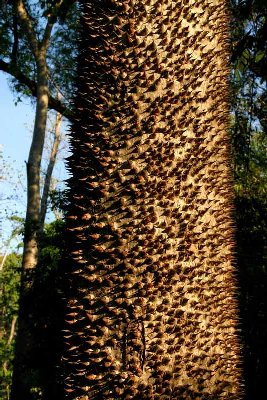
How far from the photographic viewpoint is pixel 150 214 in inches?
61.2

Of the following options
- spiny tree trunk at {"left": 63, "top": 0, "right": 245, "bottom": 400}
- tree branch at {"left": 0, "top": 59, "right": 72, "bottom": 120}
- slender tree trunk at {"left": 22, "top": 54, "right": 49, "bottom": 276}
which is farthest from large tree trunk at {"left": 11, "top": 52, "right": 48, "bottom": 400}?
spiny tree trunk at {"left": 63, "top": 0, "right": 245, "bottom": 400}

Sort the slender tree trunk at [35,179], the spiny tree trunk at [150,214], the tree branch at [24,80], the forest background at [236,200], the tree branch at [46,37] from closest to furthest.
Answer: the spiny tree trunk at [150,214] < the forest background at [236,200] < the slender tree trunk at [35,179] < the tree branch at [46,37] < the tree branch at [24,80]

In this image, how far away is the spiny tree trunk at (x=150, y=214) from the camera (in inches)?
58.1

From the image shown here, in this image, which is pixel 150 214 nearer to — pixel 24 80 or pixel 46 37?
pixel 46 37

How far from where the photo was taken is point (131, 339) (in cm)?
146

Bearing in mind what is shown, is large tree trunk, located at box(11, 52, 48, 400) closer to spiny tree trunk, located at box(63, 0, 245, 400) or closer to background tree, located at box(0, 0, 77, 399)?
background tree, located at box(0, 0, 77, 399)

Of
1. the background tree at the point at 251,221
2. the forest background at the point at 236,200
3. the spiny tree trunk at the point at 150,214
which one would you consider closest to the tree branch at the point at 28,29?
the forest background at the point at 236,200

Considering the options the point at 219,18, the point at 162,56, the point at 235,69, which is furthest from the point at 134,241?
the point at 235,69

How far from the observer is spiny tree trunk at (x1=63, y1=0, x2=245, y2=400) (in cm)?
148

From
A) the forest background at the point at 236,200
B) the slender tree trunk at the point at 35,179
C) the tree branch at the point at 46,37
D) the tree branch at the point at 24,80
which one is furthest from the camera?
the tree branch at the point at 24,80

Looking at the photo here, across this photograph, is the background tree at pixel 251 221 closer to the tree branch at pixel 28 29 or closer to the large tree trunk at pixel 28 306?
the large tree trunk at pixel 28 306

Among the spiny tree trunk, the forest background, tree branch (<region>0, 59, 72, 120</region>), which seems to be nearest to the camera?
the spiny tree trunk

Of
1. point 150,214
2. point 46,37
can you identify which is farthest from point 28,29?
point 150,214

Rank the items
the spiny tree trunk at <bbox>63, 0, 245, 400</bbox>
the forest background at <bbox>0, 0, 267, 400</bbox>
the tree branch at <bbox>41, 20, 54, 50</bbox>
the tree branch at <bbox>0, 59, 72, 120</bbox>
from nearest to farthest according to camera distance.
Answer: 1. the spiny tree trunk at <bbox>63, 0, 245, 400</bbox>
2. the forest background at <bbox>0, 0, 267, 400</bbox>
3. the tree branch at <bbox>41, 20, 54, 50</bbox>
4. the tree branch at <bbox>0, 59, 72, 120</bbox>
